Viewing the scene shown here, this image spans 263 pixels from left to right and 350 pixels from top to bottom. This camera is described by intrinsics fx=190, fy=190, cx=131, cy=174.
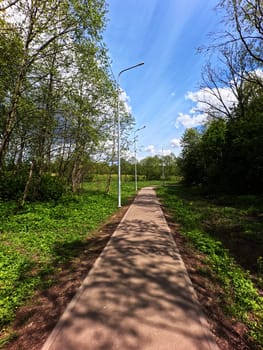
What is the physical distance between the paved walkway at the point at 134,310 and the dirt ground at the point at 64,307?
14 centimetres

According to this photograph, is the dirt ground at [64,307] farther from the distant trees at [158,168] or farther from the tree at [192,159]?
the distant trees at [158,168]

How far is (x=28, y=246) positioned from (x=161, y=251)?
3.41 metres

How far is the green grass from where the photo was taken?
3.12 meters

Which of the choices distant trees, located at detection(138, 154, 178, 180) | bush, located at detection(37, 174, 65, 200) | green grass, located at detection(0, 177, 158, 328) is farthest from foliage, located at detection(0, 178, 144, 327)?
distant trees, located at detection(138, 154, 178, 180)

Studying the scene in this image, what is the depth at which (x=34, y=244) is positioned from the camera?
5062 millimetres

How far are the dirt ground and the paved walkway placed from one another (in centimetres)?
14

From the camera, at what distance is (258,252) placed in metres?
4.89

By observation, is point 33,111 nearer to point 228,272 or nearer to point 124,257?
point 124,257

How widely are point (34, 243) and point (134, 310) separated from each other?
3729mm

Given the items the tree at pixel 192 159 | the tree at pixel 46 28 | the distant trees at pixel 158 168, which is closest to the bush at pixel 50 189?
the tree at pixel 46 28

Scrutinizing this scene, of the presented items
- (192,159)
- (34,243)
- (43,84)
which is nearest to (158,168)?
(192,159)

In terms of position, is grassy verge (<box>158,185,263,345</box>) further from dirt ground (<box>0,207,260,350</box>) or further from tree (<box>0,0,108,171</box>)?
tree (<box>0,0,108,171</box>)

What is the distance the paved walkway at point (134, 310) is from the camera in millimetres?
2043

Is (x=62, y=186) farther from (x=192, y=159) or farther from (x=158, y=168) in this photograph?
(x=158, y=168)
